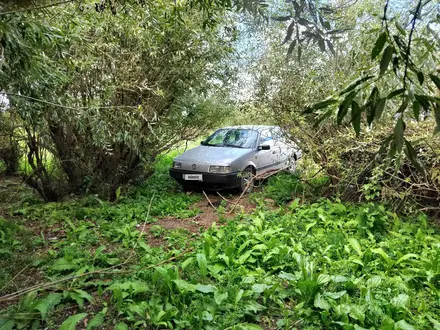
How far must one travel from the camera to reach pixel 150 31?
4.93 m

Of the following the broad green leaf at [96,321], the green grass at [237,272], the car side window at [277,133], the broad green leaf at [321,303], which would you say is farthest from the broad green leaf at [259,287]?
the car side window at [277,133]

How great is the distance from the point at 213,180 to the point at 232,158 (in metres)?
0.61

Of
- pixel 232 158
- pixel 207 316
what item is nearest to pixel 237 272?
pixel 207 316

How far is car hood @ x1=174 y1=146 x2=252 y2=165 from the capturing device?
676 cm

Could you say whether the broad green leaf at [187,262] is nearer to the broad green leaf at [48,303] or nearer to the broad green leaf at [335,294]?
the broad green leaf at [48,303]

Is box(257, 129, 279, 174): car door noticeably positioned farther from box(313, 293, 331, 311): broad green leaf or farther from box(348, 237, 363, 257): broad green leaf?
box(313, 293, 331, 311): broad green leaf

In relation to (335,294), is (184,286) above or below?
above

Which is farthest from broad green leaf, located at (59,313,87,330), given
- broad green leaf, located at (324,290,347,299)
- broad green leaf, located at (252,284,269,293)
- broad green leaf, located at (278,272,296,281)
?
broad green leaf, located at (324,290,347,299)

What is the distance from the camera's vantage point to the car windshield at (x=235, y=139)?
7.47 metres

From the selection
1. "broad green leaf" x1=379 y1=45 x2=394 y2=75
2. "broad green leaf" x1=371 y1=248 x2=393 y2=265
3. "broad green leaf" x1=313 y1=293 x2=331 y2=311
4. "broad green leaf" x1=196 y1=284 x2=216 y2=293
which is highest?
"broad green leaf" x1=379 y1=45 x2=394 y2=75

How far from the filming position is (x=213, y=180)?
667 centimetres

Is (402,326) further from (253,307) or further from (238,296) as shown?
(238,296)

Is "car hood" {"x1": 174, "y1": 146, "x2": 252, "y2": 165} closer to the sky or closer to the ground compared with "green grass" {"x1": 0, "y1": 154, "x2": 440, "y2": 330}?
closer to the sky

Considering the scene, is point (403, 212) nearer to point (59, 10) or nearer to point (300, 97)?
point (300, 97)
